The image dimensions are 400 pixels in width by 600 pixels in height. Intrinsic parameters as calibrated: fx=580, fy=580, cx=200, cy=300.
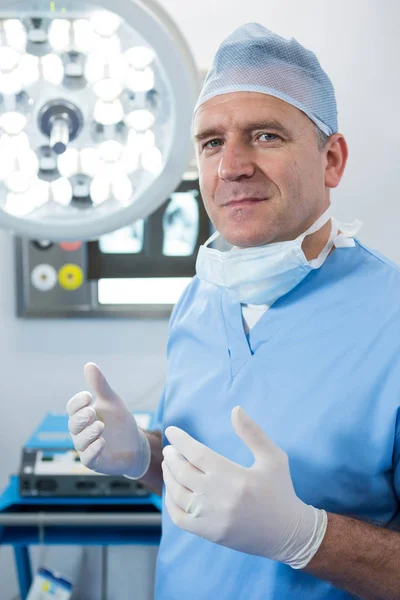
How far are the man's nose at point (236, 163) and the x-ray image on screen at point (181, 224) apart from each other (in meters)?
1.34

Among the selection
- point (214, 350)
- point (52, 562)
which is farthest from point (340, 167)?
point (52, 562)

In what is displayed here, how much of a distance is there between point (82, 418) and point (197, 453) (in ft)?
0.87

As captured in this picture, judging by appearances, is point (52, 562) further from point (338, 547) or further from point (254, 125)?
point (254, 125)

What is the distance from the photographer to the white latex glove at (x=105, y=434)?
3.13 ft

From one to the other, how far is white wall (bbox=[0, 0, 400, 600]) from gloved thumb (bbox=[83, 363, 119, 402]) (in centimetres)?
124

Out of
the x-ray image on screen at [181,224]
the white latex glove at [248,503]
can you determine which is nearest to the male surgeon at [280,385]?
the white latex glove at [248,503]

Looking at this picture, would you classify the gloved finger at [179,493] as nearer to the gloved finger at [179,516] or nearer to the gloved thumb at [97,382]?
the gloved finger at [179,516]

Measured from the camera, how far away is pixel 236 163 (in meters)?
0.89

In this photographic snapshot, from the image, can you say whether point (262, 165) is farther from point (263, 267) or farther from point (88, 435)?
point (88, 435)

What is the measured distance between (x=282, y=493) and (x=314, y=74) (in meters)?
0.64

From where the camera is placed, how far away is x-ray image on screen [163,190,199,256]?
2.23 metres

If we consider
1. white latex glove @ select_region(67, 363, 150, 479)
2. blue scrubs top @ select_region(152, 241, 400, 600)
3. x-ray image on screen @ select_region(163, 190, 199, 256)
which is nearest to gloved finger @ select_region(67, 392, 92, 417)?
white latex glove @ select_region(67, 363, 150, 479)

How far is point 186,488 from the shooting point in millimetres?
774

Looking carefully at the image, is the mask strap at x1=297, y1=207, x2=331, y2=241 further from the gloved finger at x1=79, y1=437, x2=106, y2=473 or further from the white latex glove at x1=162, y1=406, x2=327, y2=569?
the gloved finger at x1=79, y1=437, x2=106, y2=473
